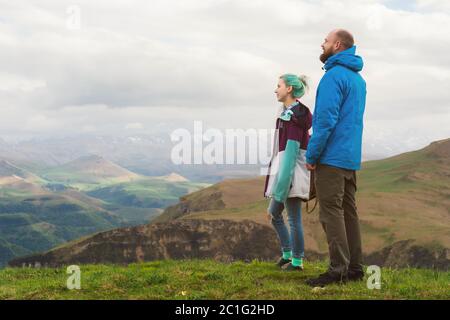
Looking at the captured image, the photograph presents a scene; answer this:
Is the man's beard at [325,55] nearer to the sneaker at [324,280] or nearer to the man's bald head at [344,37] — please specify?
the man's bald head at [344,37]

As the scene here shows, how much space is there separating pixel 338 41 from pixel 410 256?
66632mm

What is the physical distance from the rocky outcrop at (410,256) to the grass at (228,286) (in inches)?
2184

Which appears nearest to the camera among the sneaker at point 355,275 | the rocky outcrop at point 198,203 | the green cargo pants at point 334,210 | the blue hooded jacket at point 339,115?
the blue hooded jacket at point 339,115

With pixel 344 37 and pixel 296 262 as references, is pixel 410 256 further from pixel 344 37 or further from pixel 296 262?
pixel 344 37

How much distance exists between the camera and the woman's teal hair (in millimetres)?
10766

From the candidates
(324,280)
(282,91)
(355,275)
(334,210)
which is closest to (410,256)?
(355,275)

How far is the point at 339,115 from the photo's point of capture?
930 centimetres

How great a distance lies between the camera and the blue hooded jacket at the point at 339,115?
355 inches

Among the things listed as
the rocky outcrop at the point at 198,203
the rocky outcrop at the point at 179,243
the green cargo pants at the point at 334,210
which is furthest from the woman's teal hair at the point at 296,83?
the rocky outcrop at the point at 198,203
